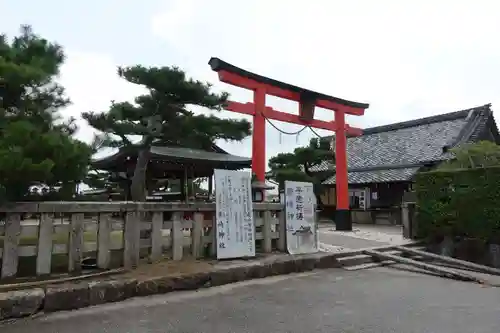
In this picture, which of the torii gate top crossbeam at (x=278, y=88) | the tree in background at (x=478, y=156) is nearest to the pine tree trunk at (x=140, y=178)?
the torii gate top crossbeam at (x=278, y=88)

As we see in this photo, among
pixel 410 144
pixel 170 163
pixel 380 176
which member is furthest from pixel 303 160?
pixel 170 163

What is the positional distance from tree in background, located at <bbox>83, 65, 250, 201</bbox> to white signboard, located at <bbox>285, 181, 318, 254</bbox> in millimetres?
3452

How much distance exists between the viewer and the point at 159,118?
10398 millimetres

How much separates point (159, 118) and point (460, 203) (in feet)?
27.4

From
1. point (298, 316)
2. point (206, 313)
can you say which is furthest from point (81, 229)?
point (298, 316)

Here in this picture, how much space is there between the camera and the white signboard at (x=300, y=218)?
7730mm

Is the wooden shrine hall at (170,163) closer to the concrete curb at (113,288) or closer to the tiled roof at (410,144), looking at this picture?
the concrete curb at (113,288)

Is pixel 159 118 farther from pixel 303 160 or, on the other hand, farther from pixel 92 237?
pixel 303 160

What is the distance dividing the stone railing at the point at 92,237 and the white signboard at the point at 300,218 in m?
0.75

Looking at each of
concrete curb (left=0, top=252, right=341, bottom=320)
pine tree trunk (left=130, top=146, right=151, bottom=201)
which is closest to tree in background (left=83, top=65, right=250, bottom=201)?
pine tree trunk (left=130, top=146, right=151, bottom=201)

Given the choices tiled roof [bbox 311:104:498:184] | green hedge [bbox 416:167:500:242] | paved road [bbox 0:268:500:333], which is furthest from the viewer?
tiled roof [bbox 311:104:498:184]

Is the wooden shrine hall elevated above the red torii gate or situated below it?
below

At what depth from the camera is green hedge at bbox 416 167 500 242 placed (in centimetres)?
975

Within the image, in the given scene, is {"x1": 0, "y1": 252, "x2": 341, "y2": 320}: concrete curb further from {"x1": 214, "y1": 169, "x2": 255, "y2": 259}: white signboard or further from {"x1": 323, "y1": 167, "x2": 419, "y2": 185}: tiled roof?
{"x1": 323, "y1": 167, "x2": 419, "y2": 185}: tiled roof
